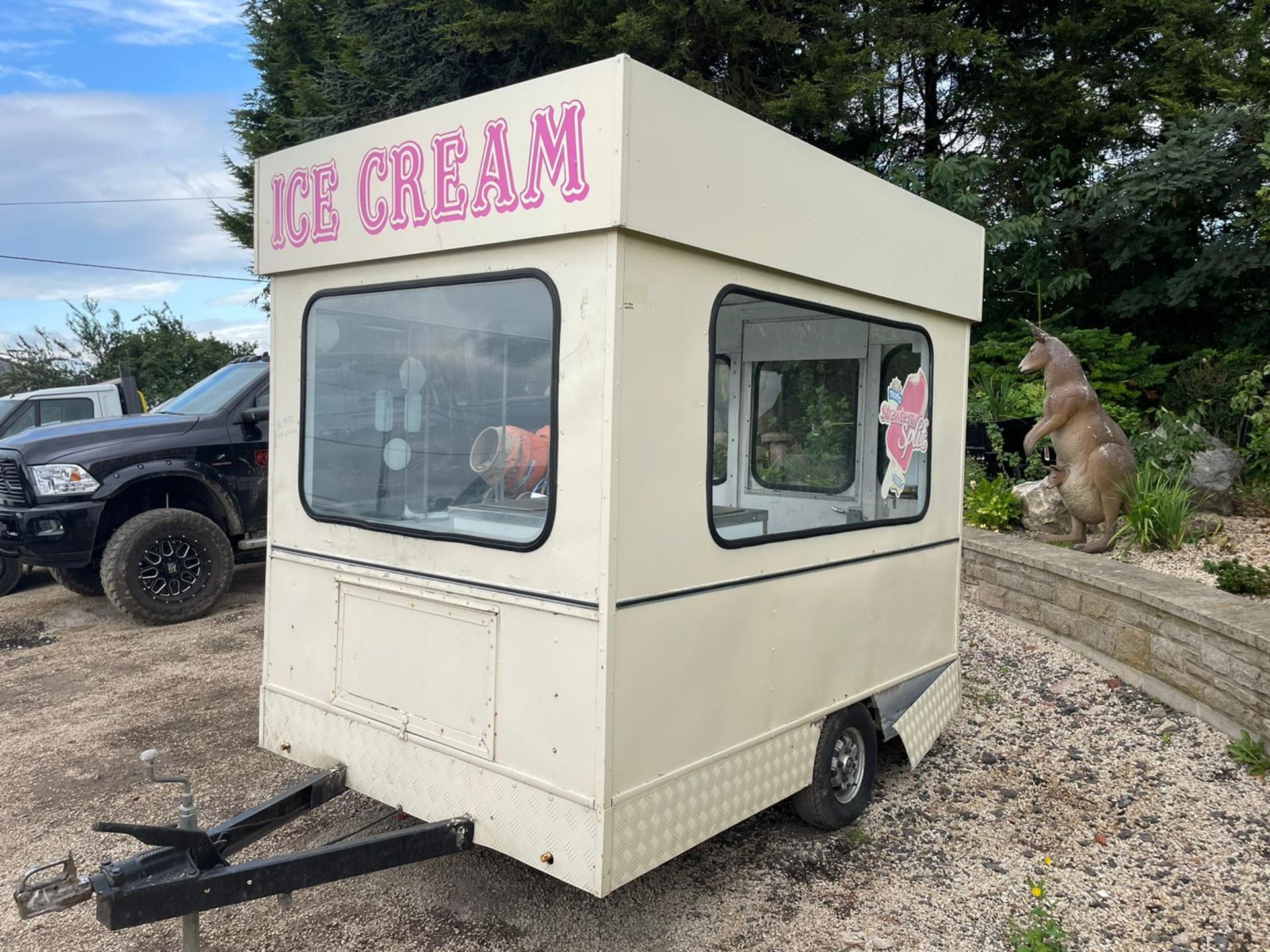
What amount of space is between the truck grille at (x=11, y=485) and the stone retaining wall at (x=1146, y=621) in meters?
6.50

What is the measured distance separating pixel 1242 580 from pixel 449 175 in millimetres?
4531

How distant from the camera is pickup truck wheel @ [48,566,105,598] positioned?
7270 mm

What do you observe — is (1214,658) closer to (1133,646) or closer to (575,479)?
(1133,646)

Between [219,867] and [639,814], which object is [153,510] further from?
[639,814]

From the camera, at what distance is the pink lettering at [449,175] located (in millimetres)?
2664

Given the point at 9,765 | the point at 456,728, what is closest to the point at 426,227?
the point at 456,728

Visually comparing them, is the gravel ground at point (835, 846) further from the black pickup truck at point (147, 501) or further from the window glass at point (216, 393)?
the window glass at point (216, 393)

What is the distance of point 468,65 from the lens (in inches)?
501

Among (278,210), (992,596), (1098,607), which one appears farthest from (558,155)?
(992,596)

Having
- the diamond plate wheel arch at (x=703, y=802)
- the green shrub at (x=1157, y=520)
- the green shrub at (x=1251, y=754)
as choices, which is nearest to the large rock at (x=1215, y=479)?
the green shrub at (x=1157, y=520)

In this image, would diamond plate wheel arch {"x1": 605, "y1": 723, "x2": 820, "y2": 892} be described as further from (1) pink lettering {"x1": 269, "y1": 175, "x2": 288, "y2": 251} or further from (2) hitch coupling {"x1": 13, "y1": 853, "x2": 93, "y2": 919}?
(1) pink lettering {"x1": 269, "y1": 175, "x2": 288, "y2": 251}

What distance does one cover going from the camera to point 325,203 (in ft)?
10.0

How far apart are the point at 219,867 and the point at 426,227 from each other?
74.1 inches

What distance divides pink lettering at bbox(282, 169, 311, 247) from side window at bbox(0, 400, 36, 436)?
842 cm
